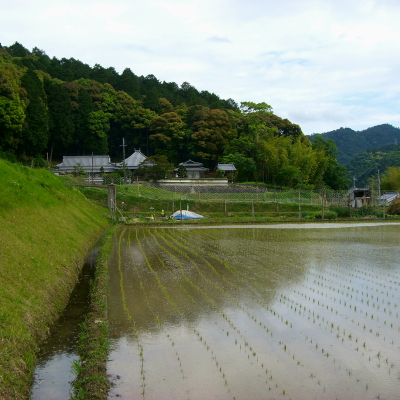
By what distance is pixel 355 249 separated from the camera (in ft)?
45.7

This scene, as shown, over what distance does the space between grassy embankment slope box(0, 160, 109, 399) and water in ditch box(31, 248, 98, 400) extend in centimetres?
11

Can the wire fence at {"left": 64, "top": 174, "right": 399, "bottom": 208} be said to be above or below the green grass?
above

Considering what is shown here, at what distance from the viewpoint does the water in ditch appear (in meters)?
4.34

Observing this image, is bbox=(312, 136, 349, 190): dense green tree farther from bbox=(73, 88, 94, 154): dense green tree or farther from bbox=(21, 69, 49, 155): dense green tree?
bbox=(21, 69, 49, 155): dense green tree

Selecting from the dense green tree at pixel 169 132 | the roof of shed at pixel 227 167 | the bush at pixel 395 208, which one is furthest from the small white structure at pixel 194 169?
the bush at pixel 395 208

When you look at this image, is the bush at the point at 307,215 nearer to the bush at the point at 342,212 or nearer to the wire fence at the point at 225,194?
the wire fence at the point at 225,194

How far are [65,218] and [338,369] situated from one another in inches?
426

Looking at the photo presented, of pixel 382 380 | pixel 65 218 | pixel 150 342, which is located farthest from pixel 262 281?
pixel 65 218

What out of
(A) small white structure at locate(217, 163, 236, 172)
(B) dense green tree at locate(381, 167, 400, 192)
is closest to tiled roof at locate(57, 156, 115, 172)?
(A) small white structure at locate(217, 163, 236, 172)

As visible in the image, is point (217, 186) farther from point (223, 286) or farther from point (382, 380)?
point (382, 380)

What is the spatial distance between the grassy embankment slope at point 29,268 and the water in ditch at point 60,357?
0.37 ft

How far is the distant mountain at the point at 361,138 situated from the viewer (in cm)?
10194

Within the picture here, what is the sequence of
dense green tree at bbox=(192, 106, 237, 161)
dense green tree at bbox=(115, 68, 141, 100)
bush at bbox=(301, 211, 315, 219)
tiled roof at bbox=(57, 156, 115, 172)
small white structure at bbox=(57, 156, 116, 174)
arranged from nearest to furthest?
bush at bbox=(301, 211, 315, 219)
small white structure at bbox=(57, 156, 116, 174)
tiled roof at bbox=(57, 156, 115, 172)
dense green tree at bbox=(192, 106, 237, 161)
dense green tree at bbox=(115, 68, 141, 100)

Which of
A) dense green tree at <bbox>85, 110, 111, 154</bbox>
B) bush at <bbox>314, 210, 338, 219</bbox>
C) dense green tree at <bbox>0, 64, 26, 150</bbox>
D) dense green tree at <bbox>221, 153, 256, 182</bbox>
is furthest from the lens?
dense green tree at <bbox>85, 110, 111, 154</bbox>
